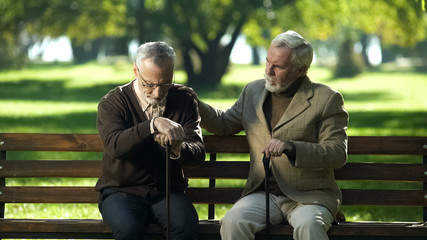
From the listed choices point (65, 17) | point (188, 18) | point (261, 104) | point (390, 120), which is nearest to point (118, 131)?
point (261, 104)

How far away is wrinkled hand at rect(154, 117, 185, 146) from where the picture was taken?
4457 millimetres

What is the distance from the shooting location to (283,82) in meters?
4.88

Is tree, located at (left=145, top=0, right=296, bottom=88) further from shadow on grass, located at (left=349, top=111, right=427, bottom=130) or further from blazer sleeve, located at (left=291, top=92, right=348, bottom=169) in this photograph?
blazer sleeve, located at (left=291, top=92, right=348, bottom=169)

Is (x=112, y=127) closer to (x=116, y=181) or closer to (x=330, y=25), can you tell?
(x=116, y=181)

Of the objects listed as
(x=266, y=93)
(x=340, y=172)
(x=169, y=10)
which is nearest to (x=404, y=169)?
(x=340, y=172)

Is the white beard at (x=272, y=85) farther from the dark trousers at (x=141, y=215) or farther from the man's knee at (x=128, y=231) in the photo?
the man's knee at (x=128, y=231)

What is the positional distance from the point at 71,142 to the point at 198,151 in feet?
3.16

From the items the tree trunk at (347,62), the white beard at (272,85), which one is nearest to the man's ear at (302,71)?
the white beard at (272,85)

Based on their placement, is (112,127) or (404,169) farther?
(404,169)

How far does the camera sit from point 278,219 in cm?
484

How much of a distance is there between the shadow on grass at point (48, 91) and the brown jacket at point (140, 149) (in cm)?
2559

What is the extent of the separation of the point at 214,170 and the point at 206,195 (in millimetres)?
171

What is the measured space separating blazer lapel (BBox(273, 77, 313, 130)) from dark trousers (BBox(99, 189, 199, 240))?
722 mm

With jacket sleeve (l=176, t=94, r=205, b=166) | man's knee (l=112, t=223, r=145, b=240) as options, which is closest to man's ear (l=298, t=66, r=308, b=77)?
jacket sleeve (l=176, t=94, r=205, b=166)
